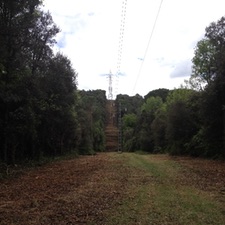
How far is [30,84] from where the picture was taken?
81.6 feet

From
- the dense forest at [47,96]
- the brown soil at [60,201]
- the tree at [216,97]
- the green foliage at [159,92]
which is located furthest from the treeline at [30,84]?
the green foliage at [159,92]

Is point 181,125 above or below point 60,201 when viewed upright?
above

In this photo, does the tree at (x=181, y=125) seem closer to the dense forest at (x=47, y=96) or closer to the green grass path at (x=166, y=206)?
the dense forest at (x=47, y=96)

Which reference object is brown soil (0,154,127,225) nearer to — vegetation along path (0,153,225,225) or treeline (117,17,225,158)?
vegetation along path (0,153,225,225)

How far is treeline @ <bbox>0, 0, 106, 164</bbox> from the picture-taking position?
2264 cm

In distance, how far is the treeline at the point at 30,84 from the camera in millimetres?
22641

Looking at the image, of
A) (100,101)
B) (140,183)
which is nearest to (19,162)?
(140,183)

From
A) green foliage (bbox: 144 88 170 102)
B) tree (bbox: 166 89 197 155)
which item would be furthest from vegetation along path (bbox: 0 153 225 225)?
green foliage (bbox: 144 88 170 102)

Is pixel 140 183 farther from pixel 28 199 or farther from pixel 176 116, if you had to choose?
pixel 176 116

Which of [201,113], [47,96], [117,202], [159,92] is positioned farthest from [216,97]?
[159,92]

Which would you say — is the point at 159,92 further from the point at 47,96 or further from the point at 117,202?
the point at 117,202

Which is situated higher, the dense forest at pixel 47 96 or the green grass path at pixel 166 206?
the dense forest at pixel 47 96

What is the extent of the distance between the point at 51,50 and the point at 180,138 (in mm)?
20408

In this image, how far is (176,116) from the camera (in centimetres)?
4288
